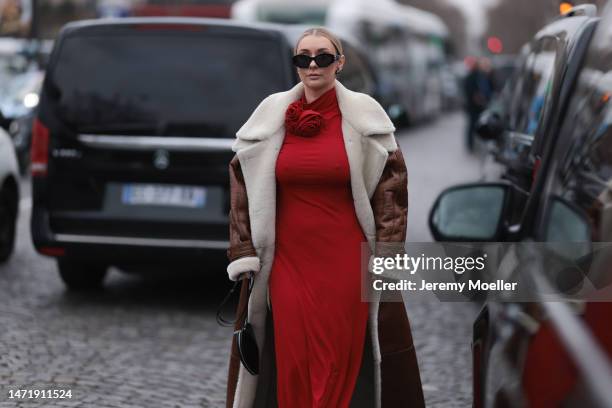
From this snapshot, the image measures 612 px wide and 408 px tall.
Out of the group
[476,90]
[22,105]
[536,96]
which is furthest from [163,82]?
[476,90]

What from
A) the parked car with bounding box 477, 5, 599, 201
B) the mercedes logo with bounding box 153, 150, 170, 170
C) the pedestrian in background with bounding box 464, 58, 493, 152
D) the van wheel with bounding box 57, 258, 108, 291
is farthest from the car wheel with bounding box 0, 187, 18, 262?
the pedestrian in background with bounding box 464, 58, 493, 152

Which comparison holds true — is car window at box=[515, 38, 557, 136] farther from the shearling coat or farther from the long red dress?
the long red dress

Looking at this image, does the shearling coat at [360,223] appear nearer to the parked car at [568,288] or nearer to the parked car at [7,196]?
the parked car at [568,288]

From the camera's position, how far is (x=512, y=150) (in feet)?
19.9

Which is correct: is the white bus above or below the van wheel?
below

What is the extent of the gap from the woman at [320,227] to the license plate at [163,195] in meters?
3.47

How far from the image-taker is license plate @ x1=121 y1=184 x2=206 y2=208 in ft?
25.4

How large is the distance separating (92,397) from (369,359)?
1937 mm

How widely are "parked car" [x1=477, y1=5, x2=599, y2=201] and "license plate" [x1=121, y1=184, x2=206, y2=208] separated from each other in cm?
180

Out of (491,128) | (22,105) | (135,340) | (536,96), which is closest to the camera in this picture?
(536,96)

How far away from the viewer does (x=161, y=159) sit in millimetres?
7758

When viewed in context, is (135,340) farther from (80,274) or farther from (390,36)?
(390,36)

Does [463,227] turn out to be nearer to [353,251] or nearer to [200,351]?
[353,251]

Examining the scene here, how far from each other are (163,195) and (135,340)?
3.44 feet
